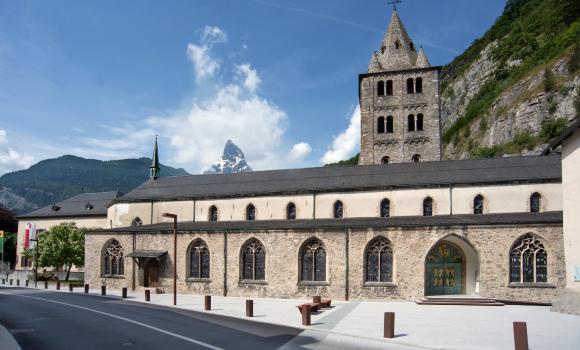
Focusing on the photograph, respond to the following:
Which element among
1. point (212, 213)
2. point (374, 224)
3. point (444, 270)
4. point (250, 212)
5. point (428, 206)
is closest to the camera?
point (444, 270)

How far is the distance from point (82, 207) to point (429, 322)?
48772 mm

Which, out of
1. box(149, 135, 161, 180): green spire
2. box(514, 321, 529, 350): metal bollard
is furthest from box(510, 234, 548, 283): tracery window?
box(149, 135, 161, 180): green spire

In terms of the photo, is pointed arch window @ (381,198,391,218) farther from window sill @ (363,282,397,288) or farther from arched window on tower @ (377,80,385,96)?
arched window on tower @ (377,80,385,96)

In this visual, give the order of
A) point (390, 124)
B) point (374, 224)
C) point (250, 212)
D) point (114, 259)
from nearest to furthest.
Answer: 1. point (374, 224)
2. point (114, 259)
3. point (250, 212)
4. point (390, 124)

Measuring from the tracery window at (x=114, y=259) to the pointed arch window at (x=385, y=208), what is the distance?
20572 mm

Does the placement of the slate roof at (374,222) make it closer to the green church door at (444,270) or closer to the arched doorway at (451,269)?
the arched doorway at (451,269)

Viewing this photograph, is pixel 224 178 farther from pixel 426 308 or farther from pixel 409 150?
pixel 426 308

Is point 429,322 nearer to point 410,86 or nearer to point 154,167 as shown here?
point 410,86

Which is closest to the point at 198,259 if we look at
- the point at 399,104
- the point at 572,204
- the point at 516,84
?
the point at 399,104

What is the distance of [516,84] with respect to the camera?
6025 cm

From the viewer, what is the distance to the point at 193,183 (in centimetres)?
4006

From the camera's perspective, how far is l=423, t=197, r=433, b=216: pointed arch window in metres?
30.7

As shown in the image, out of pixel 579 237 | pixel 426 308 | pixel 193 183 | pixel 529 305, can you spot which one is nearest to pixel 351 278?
pixel 426 308

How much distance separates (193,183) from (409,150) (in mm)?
19654
